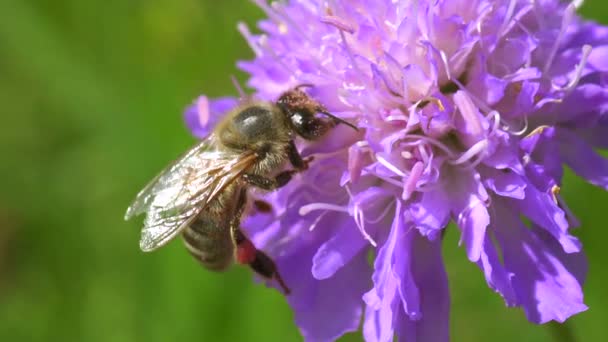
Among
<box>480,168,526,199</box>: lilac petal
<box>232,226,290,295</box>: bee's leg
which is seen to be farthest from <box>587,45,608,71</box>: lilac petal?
<box>232,226,290,295</box>: bee's leg

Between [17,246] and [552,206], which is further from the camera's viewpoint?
[17,246]

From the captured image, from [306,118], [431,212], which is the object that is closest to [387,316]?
[431,212]

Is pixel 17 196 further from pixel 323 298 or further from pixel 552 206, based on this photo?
pixel 552 206

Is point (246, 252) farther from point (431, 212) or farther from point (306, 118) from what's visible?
point (431, 212)

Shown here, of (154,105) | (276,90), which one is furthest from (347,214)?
(154,105)

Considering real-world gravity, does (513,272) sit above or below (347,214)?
below

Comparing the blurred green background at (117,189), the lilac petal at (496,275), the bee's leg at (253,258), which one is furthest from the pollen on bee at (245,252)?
the blurred green background at (117,189)
